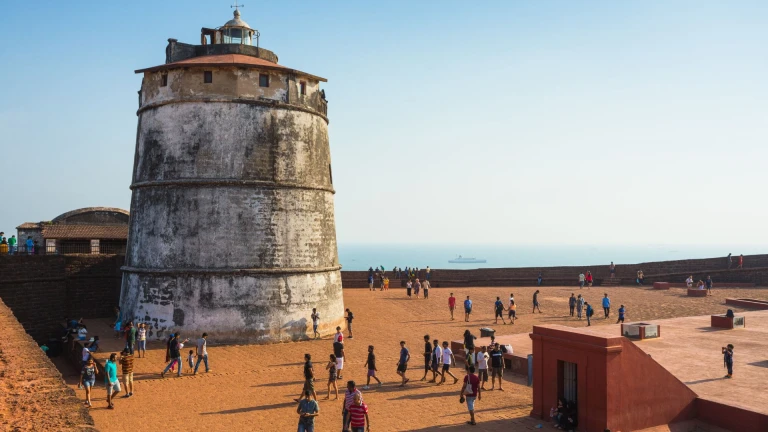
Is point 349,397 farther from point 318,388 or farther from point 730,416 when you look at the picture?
point 730,416

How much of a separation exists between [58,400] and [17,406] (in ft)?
1.49

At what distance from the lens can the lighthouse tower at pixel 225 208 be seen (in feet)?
66.4

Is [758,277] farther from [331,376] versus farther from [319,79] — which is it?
[331,376]

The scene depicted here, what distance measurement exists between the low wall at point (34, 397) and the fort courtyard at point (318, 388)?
2.54m

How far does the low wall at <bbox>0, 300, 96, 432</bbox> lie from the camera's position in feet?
21.9

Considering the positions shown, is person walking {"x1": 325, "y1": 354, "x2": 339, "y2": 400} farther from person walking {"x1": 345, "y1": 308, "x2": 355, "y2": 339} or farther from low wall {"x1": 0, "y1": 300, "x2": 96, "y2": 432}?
person walking {"x1": 345, "y1": 308, "x2": 355, "y2": 339}

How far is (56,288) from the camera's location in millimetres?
23719

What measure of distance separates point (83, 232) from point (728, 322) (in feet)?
89.2

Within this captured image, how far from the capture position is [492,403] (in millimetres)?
13336

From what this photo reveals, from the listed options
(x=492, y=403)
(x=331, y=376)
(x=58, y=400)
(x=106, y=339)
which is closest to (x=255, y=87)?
(x=106, y=339)

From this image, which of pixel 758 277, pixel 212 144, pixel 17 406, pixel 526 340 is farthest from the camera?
pixel 758 277

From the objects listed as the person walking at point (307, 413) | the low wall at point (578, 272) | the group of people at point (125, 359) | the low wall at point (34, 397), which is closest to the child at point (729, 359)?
the person walking at point (307, 413)

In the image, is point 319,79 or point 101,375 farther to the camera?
point 319,79

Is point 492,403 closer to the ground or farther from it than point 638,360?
closer to the ground
